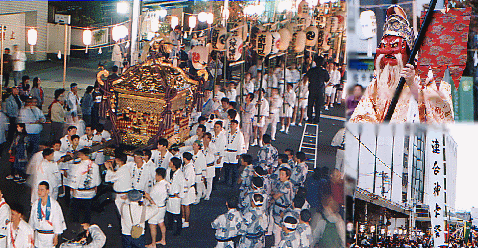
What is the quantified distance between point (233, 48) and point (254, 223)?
2084mm

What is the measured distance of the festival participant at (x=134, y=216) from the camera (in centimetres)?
548

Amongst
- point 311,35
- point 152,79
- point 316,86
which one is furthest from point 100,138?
point 311,35

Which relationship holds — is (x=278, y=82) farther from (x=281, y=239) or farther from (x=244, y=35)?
(x=281, y=239)

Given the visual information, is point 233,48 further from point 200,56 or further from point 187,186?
point 187,186

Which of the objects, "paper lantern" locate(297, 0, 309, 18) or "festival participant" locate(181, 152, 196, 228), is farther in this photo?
"paper lantern" locate(297, 0, 309, 18)

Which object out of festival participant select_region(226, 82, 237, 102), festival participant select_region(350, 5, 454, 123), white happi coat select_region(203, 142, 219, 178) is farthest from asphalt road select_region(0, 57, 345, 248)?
festival participant select_region(350, 5, 454, 123)

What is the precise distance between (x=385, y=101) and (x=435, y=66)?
2.82ft

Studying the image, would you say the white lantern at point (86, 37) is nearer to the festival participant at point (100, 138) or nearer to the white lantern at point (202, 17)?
the festival participant at point (100, 138)

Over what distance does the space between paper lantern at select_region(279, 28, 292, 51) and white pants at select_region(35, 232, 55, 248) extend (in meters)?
3.19

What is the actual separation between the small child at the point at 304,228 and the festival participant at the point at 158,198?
1390mm

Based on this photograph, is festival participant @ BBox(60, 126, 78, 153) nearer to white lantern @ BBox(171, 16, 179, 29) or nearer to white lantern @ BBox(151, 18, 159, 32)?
white lantern @ BBox(151, 18, 159, 32)

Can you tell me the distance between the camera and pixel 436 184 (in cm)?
329

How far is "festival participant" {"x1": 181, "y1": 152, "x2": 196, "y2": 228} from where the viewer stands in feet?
19.1

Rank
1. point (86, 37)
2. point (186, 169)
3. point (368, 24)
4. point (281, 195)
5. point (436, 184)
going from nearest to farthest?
1. point (436, 184)
2. point (368, 24)
3. point (281, 195)
4. point (186, 169)
5. point (86, 37)
